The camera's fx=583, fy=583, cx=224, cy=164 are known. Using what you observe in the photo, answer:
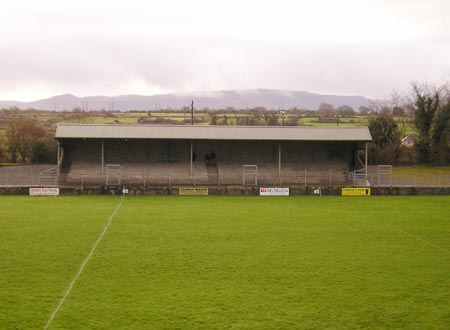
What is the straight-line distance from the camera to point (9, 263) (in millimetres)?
16281

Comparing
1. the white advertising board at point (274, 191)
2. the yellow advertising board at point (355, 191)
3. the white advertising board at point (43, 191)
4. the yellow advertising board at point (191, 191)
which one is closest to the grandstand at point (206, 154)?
the yellow advertising board at point (191, 191)

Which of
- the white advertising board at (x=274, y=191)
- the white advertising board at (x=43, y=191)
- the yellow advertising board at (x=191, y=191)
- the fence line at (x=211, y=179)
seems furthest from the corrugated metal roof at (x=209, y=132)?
the white advertising board at (x=274, y=191)

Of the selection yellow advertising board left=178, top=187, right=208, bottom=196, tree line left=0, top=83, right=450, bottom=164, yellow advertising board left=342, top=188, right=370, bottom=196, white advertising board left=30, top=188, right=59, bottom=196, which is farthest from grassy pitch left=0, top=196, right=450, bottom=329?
tree line left=0, top=83, right=450, bottom=164

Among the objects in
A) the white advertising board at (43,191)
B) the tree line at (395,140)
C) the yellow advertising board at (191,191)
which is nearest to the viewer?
the white advertising board at (43,191)

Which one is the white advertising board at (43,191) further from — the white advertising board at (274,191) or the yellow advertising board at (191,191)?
the white advertising board at (274,191)

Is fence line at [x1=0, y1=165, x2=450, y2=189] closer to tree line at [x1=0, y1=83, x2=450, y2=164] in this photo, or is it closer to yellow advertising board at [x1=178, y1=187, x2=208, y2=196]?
yellow advertising board at [x1=178, y1=187, x2=208, y2=196]

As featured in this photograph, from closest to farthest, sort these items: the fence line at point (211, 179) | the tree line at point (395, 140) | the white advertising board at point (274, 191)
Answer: the white advertising board at point (274, 191) → the fence line at point (211, 179) → the tree line at point (395, 140)

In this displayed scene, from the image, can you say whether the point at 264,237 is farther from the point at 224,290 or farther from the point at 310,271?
the point at 224,290

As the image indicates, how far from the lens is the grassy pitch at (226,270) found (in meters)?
11.6

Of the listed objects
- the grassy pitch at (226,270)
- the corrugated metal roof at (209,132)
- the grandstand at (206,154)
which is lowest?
the grassy pitch at (226,270)

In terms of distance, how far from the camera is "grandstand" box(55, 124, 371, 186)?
1673 inches

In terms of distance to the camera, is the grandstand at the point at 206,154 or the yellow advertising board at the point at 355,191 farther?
the grandstand at the point at 206,154

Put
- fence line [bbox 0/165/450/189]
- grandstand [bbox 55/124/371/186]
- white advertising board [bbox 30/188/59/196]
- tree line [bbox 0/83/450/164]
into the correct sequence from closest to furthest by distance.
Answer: white advertising board [bbox 30/188/59/196] < fence line [bbox 0/165/450/189] < grandstand [bbox 55/124/371/186] < tree line [bbox 0/83/450/164]

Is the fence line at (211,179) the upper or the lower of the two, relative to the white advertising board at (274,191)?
upper
